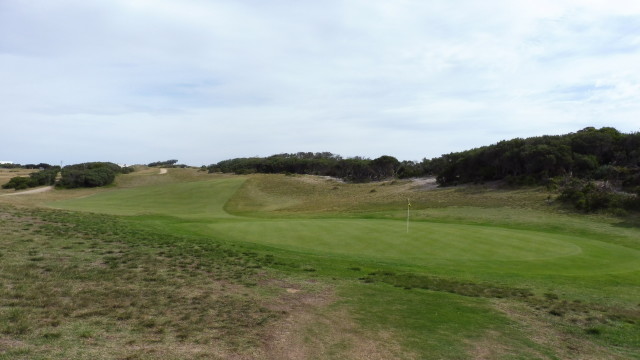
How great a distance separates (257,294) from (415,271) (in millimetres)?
6628

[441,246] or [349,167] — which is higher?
[349,167]

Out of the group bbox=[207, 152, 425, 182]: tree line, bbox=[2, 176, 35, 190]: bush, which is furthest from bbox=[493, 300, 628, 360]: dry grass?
bbox=[2, 176, 35, 190]: bush

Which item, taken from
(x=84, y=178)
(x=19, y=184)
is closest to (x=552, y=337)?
(x=84, y=178)

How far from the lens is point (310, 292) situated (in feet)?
39.0

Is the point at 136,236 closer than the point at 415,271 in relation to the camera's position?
No

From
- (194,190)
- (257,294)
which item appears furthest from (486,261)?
(194,190)

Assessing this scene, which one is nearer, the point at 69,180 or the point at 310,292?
the point at 310,292

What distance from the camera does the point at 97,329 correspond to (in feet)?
25.1

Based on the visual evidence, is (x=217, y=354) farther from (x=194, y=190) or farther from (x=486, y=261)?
(x=194, y=190)

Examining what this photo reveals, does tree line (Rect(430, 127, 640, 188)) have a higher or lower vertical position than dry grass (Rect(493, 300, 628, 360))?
higher

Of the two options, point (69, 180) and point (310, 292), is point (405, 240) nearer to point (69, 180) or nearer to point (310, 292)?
point (310, 292)

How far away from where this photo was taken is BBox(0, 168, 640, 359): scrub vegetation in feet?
25.7

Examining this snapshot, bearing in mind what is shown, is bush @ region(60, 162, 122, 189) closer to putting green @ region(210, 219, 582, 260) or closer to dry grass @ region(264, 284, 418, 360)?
putting green @ region(210, 219, 582, 260)

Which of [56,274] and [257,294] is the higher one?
[56,274]
